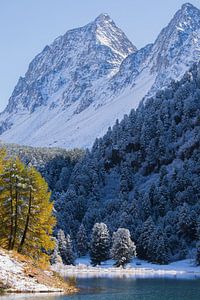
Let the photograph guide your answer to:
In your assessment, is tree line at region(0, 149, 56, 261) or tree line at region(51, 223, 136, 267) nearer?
tree line at region(0, 149, 56, 261)

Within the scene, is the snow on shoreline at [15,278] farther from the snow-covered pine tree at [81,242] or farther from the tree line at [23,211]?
the snow-covered pine tree at [81,242]

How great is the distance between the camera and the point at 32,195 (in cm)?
6331

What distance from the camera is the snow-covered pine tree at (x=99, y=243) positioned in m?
147

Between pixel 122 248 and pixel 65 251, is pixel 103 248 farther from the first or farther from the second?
pixel 65 251

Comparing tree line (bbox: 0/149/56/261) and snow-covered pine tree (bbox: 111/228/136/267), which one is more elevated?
tree line (bbox: 0/149/56/261)

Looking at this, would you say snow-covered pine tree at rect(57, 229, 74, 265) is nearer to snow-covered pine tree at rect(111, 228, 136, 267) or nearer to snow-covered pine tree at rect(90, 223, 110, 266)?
snow-covered pine tree at rect(90, 223, 110, 266)

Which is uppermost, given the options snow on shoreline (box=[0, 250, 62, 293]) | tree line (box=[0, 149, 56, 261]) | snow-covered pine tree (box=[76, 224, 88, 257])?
tree line (box=[0, 149, 56, 261])

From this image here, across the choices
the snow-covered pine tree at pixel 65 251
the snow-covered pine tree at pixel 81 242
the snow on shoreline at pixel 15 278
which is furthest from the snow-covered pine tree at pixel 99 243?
the snow on shoreline at pixel 15 278

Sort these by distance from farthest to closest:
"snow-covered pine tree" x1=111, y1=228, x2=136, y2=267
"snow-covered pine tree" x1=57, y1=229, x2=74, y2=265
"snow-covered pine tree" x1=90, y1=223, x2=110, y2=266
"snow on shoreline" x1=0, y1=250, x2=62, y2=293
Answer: "snow-covered pine tree" x1=57, y1=229, x2=74, y2=265 < "snow-covered pine tree" x1=90, y1=223, x2=110, y2=266 < "snow-covered pine tree" x1=111, y1=228, x2=136, y2=267 < "snow on shoreline" x1=0, y1=250, x2=62, y2=293

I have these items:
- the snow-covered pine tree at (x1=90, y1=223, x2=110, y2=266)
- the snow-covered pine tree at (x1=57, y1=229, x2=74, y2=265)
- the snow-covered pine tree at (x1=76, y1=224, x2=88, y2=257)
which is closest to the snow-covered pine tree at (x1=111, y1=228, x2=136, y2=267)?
the snow-covered pine tree at (x1=90, y1=223, x2=110, y2=266)

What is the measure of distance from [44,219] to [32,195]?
122 inches

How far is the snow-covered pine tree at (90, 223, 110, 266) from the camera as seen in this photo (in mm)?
146750

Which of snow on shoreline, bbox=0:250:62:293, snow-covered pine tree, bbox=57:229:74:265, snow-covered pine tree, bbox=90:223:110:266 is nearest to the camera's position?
snow on shoreline, bbox=0:250:62:293

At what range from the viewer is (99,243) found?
14838cm
